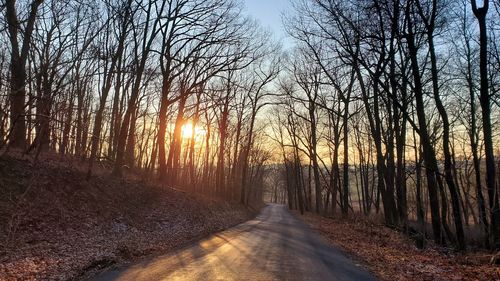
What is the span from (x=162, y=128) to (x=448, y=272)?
19.6 metres

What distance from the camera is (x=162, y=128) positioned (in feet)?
85.7

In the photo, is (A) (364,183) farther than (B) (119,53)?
Yes

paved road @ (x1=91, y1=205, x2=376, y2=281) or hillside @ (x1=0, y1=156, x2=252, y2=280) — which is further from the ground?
hillside @ (x1=0, y1=156, x2=252, y2=280)

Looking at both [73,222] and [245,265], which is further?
[73,222]

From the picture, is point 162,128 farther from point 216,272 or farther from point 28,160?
point 216,272

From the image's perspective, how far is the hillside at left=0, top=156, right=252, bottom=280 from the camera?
933 centimetres

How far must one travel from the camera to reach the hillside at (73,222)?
933 centimetres

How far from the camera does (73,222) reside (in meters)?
12.9

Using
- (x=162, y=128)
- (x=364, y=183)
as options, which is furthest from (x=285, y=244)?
(x=364, y=183)

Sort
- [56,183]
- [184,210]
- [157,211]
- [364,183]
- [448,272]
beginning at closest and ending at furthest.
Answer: [448,272], [56,183], [157,211], [184,210], [364,183]

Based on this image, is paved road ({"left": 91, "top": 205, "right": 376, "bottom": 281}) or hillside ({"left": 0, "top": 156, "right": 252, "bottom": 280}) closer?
paved road ({"left": 91, "top": 205, "right": 376, "bottom": 281})

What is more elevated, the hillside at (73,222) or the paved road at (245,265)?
the hillside at (73,222)

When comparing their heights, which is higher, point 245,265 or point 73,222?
point 73,222

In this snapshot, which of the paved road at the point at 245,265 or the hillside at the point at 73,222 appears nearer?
the paved road at the point at 245,265
